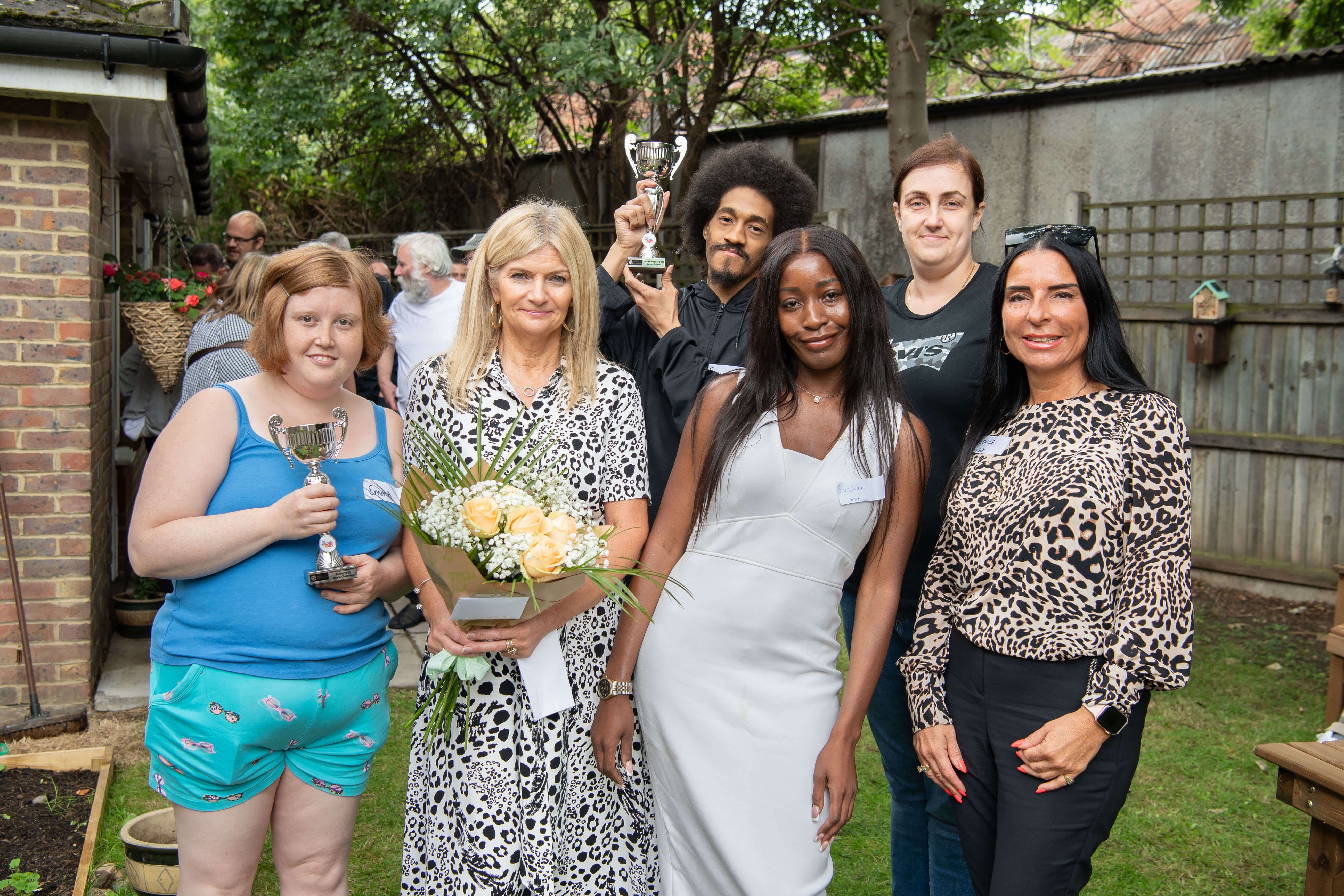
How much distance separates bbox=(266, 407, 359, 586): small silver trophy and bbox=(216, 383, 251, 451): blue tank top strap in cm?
5

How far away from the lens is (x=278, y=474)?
2336mm

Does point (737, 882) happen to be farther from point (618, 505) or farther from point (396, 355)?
point (396, 355)

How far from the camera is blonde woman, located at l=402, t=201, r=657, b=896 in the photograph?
2.41 metres

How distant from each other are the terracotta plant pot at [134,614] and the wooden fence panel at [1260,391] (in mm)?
7332

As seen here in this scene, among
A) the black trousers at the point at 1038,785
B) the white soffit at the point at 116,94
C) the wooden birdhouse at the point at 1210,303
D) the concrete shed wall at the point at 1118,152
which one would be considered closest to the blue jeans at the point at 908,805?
the black trousers at the point at 1038,785

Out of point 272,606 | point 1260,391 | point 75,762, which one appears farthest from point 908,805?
point 1260,391

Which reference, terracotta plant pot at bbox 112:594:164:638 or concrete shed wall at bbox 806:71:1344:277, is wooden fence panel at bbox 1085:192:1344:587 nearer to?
concrete shed wall at bbox 806:71:1344:277

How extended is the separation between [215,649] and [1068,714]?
6.28 ft

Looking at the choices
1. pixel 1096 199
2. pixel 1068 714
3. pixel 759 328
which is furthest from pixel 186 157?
pixel 1096 199

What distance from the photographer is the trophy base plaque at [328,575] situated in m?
2.30

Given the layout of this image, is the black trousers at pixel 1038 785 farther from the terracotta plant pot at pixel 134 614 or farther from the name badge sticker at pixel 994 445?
the terracotta plant pot at pixel 134 614

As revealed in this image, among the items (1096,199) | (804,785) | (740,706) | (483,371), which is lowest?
(804,785)

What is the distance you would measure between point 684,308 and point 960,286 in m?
0.86

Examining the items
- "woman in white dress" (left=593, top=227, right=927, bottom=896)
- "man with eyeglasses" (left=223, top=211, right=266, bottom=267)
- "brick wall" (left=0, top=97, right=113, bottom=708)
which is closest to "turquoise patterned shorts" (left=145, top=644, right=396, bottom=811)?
"woman in white dress" (left=593, top=227, right=927, bottom=896)
